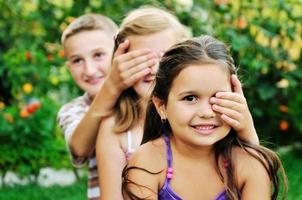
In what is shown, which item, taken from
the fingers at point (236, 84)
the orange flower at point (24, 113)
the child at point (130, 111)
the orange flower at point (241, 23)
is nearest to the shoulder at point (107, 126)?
the child at point (130, 111)

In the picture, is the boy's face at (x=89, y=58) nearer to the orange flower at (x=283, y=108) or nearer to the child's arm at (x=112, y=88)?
the child's arm at (x=112, y=88)

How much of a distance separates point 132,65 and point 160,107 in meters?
0.42

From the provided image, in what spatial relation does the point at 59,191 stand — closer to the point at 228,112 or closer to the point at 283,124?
the point at 283,124

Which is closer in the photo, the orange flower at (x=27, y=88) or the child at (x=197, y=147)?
the child at (x=197, y=147)

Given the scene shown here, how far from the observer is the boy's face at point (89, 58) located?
3.80m

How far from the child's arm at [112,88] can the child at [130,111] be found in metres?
0.04

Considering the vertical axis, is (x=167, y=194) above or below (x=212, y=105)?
below

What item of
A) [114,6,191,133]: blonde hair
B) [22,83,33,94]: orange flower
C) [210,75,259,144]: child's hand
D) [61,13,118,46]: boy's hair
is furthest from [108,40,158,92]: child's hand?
[22,83,33,94]: orange flower

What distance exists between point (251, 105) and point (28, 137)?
6.37 feet

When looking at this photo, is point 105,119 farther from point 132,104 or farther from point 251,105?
point 251,105

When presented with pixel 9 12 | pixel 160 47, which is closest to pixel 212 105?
pixel 160 47

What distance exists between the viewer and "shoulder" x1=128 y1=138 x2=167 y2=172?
2.69 m

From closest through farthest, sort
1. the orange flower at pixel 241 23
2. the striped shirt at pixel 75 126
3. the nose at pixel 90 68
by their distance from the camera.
→ the striped shirt at pixel 75 126, the nose at pixel 90 68, the orange flower at pixel 241 23

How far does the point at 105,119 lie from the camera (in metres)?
3.27
